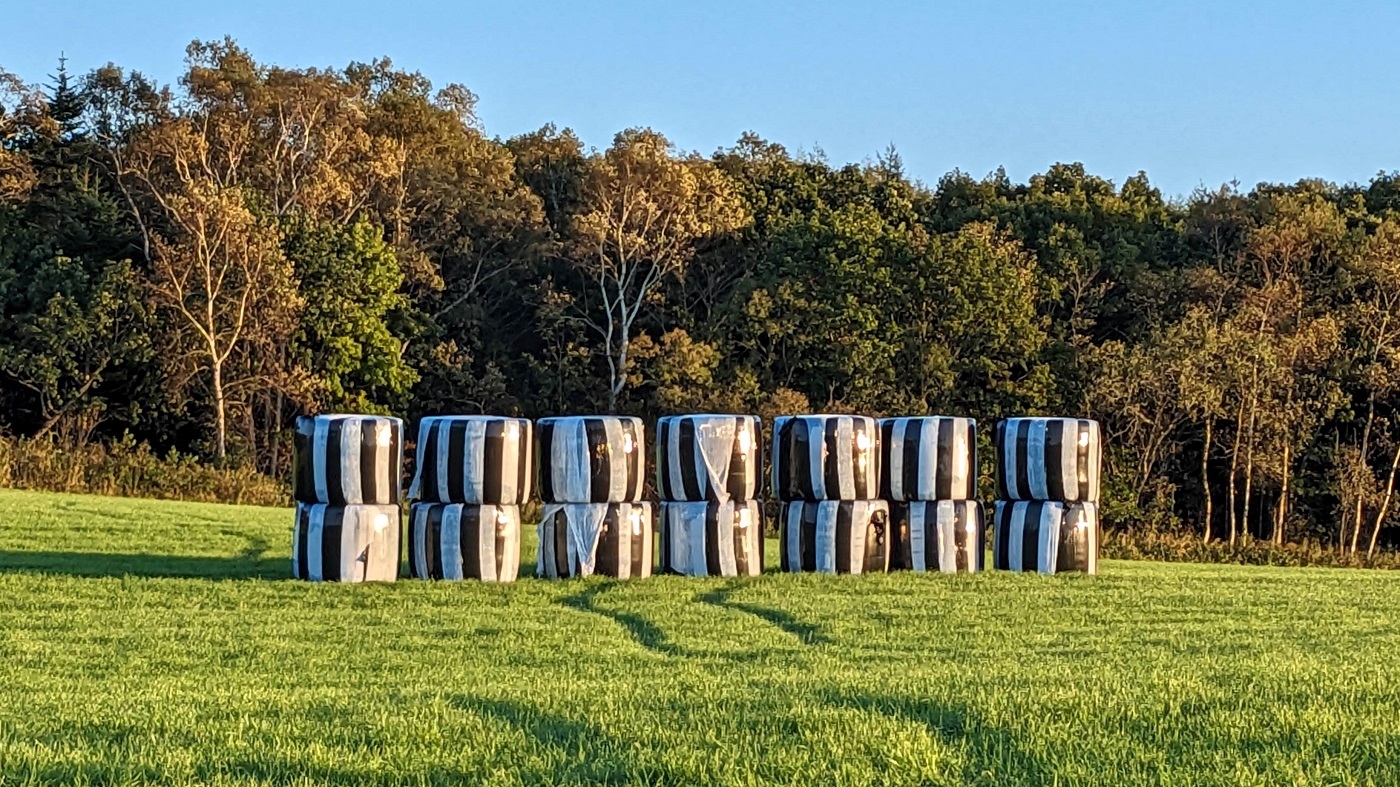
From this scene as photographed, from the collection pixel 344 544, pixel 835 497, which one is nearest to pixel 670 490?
pixel 835 497

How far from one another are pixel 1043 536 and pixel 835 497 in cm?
226

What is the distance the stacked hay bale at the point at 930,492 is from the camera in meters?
14.9

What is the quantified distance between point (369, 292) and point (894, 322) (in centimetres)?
1336

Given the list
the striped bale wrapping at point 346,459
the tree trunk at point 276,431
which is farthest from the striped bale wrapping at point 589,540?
the tree trunk at point 276,431

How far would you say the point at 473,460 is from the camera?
13812 millimetres

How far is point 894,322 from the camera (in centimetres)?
3650

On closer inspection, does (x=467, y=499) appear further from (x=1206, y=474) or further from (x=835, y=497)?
(x=1206, y=474)

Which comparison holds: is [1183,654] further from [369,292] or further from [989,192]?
[989,192]

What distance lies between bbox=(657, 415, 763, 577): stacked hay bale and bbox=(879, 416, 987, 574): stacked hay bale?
1.53m

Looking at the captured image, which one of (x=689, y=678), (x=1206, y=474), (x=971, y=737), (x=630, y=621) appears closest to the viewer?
(x=971, y=737)

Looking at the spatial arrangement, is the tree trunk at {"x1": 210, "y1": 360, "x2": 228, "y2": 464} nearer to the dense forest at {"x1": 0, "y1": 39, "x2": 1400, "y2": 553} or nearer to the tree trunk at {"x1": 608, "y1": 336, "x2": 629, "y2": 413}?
the dense forest at {"x1": 0, "y1": 39, "x2": 1400, "y2": 553}

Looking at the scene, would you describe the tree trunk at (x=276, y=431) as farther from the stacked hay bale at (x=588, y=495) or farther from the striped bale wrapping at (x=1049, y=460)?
the striped bale wrapping at (x=1049, y=460)

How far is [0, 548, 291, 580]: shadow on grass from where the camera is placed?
1419cm

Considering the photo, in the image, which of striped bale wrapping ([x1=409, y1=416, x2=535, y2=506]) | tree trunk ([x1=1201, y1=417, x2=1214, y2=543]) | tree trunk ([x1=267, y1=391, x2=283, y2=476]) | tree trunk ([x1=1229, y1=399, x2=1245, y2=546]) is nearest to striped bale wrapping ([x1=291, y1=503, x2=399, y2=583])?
striped bale wrapping ([x1=409, y1=416, x2=535, y2=506])
